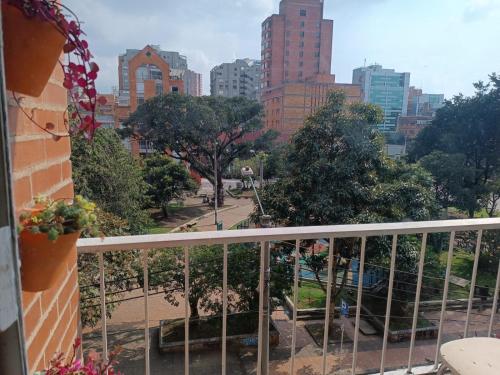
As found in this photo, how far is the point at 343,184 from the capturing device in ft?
19.0

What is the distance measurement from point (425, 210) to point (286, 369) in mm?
3902

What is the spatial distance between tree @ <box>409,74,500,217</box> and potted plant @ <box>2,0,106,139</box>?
13.3 meters

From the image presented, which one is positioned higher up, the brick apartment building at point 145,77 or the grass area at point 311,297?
the brick apartment building at point 145,77

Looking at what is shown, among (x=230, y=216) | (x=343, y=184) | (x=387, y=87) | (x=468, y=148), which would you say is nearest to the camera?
(x=343, y=184)

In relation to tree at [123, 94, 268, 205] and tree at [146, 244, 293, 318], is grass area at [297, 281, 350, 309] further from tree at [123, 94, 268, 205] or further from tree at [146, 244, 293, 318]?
tree at [123, 94, 268, 205]

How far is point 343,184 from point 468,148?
10289 mm

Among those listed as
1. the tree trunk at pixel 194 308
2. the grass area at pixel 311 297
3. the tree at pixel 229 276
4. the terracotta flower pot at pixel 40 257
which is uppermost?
the terracotta flower pot at pixel 40 257

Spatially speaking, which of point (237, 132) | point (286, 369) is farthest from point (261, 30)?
point (286, 369)

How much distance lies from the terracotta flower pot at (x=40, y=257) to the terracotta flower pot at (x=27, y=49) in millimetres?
280

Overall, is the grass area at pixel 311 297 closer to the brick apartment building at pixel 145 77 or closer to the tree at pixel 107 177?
the tree at pixel 107 177

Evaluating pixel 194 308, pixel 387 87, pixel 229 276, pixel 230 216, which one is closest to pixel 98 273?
pixel 229 276

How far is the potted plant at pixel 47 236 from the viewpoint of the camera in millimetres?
620

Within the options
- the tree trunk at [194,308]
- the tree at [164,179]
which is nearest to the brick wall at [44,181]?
the tree trunk at [194,308]

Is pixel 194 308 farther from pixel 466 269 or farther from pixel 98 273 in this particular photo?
pixel 466 269
